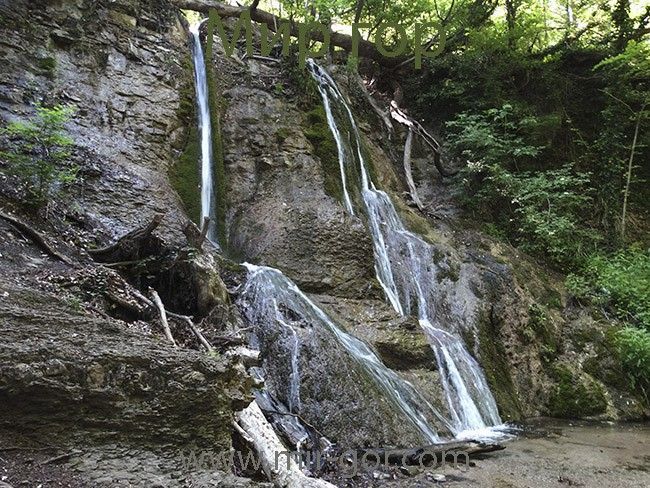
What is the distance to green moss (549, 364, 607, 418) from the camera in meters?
7.58

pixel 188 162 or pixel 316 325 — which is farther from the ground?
pixel 188 162

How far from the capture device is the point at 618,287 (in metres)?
9.67

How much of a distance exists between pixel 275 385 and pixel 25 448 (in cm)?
333

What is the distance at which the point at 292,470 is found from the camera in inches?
127

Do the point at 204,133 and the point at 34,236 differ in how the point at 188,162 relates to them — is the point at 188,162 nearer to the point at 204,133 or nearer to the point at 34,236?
the point at 204,133

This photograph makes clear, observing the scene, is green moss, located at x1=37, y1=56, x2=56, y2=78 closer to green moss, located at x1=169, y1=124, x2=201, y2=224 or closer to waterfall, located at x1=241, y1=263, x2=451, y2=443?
green moss, located at x1=169, y1=124, x2=201, y2=224

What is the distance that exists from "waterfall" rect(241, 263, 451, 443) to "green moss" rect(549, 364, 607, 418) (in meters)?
2.80

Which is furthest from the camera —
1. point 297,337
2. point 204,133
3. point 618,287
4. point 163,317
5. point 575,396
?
point 618,287

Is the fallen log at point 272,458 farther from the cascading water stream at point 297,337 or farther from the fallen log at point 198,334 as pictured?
the cascading water stream at point 297,337

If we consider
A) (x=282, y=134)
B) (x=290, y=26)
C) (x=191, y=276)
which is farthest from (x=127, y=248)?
(x=290, y=26)

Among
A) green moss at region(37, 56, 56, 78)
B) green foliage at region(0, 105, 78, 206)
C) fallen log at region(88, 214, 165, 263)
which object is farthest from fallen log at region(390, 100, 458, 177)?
green foliage at region(0, 105, 78, 206)

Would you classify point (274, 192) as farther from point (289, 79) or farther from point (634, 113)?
point (634, 113)

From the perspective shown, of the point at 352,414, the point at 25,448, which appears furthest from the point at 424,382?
the point at 25,448

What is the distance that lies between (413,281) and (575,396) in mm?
3071
